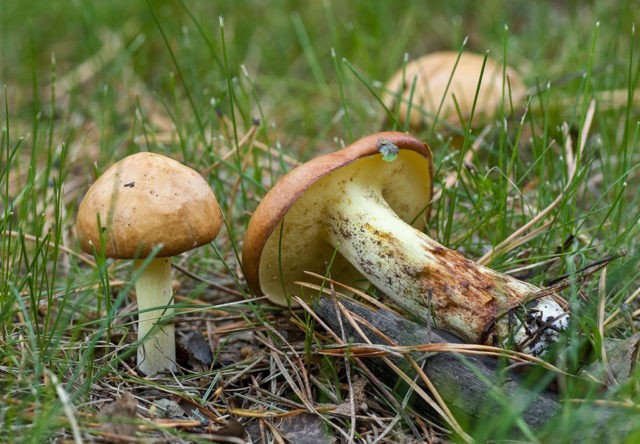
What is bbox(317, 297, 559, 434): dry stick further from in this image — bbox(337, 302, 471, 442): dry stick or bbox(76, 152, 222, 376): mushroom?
bbox(76, 152, 222, 376): mushroom

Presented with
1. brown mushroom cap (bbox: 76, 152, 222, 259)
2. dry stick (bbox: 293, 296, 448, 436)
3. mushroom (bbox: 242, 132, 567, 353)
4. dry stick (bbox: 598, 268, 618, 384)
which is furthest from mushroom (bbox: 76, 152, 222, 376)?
dry stick (bbox: 598, 268, 618, 384)

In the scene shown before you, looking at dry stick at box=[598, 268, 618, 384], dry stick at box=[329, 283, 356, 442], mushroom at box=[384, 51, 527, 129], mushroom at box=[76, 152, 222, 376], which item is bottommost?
dry stick at box=[329, 283, 356, 442]

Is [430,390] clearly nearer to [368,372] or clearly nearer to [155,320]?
[368,372]

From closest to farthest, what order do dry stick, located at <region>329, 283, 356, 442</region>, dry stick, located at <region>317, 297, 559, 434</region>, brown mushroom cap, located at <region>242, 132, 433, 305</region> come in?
dry stick, located at <region>317, 297, 559, 434</region> < dry stick, located at <region>329, 283, 356, 442</region> < brown mushroom cap, located at <region>242, 132, 433, 305</region>

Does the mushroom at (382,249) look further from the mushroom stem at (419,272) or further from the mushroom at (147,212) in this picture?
the mushroom at (147,212)

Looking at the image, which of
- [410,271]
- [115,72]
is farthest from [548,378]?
[115,72]

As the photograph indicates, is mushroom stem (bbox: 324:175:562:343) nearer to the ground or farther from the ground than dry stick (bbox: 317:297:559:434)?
farther from the ground

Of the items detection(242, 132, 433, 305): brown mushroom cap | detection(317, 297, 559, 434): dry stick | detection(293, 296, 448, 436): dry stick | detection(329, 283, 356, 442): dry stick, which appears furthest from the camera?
detection(242, 132, 433, 305): brown mushroom cap

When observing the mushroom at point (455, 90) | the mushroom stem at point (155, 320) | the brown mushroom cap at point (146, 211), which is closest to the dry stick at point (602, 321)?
the brown mushroom cap at point (146, 211)
